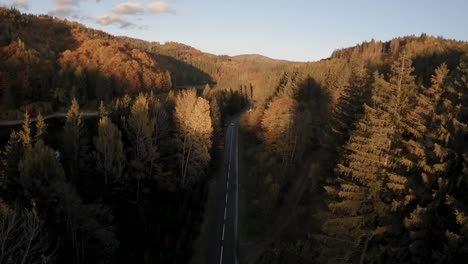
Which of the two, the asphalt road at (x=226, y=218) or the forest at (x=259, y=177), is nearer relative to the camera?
the forest at (x=259, y=177)

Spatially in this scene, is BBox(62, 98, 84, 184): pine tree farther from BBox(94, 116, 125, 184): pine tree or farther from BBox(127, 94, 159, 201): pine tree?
BBox(127, 94, 159, 201): pine tree

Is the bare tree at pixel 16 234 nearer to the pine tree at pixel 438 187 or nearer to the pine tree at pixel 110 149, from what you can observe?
the pine tree at pixel 438 187

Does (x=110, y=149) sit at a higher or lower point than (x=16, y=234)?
higher

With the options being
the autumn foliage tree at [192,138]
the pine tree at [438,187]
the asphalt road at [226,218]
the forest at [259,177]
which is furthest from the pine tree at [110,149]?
the pine tree at [438,187]

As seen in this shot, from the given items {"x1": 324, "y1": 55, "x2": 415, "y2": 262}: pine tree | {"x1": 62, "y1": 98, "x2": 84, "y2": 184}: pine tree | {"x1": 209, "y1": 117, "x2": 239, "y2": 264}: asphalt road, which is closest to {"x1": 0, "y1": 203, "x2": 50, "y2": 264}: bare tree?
{"x1": 324, "y1": 55, "x2": 415, "y2": 262}: pine tree

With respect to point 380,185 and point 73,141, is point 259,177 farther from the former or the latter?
point 380,185

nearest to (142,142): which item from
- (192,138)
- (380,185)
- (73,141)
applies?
(192,138)

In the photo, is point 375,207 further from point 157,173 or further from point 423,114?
point 157,173
